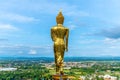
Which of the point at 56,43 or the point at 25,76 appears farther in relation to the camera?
the point at 25,76

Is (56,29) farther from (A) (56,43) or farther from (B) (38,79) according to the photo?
(B) (38,79)

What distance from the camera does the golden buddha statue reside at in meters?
9.67

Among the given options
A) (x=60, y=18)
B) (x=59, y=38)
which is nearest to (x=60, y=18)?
(x=60, y=18)

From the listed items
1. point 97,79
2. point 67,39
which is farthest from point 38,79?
point 67,39

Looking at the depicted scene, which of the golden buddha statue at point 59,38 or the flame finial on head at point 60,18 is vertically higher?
the flame finial on head at point 60,18

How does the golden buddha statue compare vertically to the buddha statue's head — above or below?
below

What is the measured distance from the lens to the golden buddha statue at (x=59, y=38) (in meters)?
9.67

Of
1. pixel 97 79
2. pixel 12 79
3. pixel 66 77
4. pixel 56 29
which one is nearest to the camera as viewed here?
pixel 66 77

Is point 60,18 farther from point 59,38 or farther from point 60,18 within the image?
point 59,38

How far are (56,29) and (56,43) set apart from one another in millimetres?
406

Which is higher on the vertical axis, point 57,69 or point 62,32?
point 62,32

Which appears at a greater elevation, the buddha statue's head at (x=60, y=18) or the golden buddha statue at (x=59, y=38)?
the buddha statue's head at (x=60, y=18)

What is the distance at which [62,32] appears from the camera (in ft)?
31.9

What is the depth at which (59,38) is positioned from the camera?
982 centimetres
